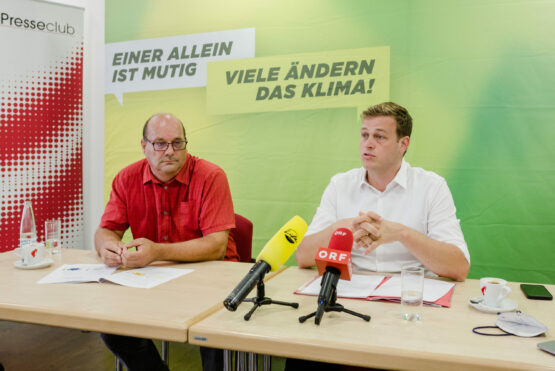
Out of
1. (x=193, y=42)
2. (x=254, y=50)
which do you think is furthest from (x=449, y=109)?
(x=193, y=42)

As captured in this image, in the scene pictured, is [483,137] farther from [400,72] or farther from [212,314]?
[212,314]

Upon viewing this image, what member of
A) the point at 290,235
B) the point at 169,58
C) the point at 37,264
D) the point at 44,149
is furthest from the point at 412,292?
the point at 44,149

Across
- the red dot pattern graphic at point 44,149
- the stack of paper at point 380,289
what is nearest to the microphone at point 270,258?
the stack of paper at point 380,289

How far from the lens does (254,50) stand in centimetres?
333

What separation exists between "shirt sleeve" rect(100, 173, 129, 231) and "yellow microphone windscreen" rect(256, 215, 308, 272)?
1.28 meters

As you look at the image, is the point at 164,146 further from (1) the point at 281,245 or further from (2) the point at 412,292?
(2) the point at 412,292

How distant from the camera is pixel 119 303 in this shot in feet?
4.67

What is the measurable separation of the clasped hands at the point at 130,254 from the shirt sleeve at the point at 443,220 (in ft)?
4.02

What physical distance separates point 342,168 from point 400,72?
74 centimetres

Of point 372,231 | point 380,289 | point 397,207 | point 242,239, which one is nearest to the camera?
point 380,289

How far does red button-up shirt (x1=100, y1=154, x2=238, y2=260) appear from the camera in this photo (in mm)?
2312

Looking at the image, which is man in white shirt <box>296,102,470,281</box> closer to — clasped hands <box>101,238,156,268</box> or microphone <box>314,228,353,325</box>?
microphone <box>314,228,353,325</box>

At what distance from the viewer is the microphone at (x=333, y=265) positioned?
4.06 ft

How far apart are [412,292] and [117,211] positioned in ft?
5.33
